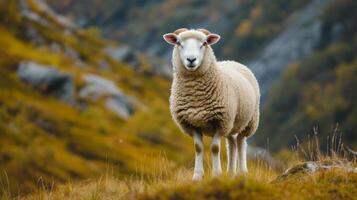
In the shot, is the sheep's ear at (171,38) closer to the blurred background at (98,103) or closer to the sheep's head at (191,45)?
the sheep's head at (191,45)

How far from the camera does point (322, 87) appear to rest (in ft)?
554

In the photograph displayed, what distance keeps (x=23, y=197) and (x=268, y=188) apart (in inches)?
172

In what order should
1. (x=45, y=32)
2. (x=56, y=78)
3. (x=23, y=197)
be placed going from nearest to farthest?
1. (x=23, y=197)
2. (x=56, y=78)
3. (x=45, y=32)

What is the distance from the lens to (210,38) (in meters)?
10.3

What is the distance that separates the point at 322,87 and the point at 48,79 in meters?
99.0

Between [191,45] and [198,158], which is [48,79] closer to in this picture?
[191,45]

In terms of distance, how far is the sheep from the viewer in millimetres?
9766

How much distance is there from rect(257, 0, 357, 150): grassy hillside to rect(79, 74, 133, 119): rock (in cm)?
4823

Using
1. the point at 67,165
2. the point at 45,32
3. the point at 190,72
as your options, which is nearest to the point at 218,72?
the point at 190,72

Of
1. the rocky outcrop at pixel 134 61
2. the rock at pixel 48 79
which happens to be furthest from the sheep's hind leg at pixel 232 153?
the rocky outcrop at pixel 134 61

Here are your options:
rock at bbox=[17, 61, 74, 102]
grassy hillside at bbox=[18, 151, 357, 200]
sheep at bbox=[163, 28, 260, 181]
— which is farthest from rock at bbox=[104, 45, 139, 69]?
grassy hillside at bbox=[18, 151, 357, 200]

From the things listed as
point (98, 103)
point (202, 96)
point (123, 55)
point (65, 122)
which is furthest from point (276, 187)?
point (123, 55)

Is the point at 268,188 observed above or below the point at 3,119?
below

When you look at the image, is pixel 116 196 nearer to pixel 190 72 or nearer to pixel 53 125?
pixel 190 72
